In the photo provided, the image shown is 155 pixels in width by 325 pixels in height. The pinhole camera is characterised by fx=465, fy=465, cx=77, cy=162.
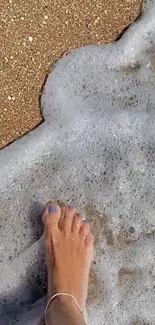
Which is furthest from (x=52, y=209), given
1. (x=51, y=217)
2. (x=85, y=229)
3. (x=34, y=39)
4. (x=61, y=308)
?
(x=34, y=39)

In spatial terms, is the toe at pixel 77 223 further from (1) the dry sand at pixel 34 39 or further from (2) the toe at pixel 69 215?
(1) the dry sand at pixel 34 39

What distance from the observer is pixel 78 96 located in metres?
1.62

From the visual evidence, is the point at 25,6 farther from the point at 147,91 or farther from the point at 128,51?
the point at 147,91

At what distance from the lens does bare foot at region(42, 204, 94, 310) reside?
1.60 m

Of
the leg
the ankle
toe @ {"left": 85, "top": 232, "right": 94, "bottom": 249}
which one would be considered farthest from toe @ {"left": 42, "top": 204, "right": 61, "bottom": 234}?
the ankle

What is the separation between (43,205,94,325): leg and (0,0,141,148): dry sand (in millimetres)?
332

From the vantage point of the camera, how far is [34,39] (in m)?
1.56

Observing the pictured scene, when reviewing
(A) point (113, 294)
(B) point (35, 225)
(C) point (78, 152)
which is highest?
(C) point (78, 152)

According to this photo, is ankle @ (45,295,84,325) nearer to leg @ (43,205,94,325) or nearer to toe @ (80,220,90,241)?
leg @ (43,205,94,325)

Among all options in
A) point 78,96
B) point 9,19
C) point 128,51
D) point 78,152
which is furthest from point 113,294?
point 9,19

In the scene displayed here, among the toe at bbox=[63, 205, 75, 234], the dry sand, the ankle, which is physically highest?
the dry sand

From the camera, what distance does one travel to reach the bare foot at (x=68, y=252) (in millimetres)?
1600

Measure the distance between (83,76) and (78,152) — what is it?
27cm

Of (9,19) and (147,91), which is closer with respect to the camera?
(9,19)
